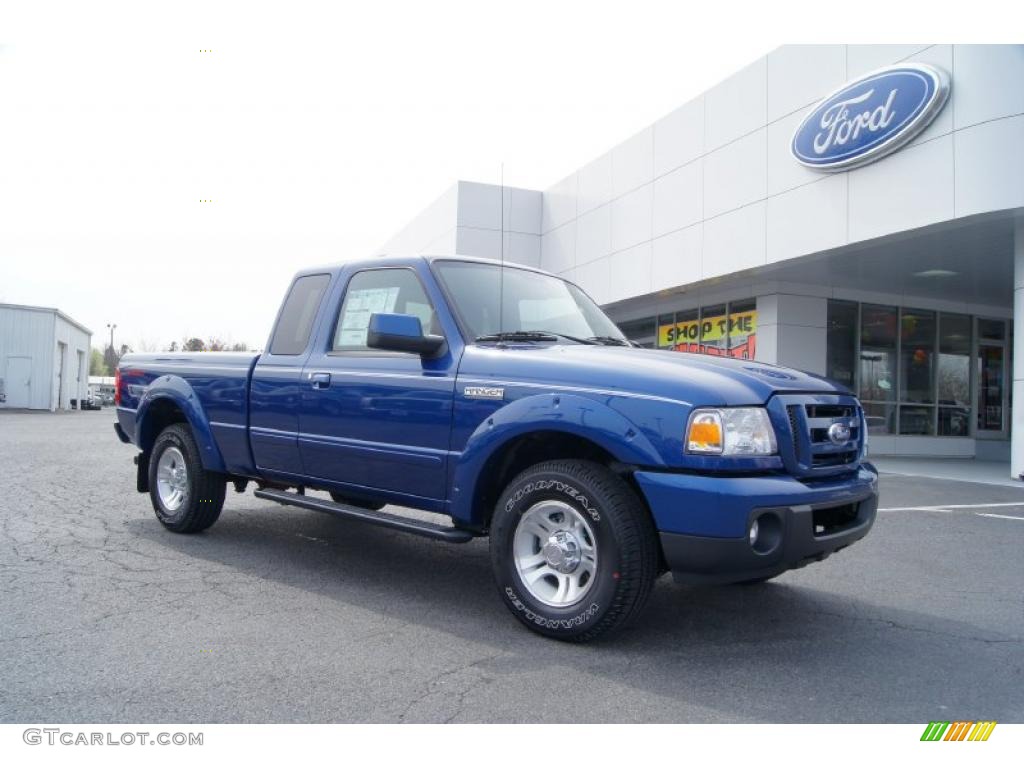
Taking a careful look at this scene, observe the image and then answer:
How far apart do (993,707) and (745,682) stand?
0.96 metres

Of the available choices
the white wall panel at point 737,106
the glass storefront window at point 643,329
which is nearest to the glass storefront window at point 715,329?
the glass storefront window at point 643,329

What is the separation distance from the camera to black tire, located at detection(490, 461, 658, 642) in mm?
3523

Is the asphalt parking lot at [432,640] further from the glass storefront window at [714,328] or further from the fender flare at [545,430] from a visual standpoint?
the glass storefront window at [714,328]

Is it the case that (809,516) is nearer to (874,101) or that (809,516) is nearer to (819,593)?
(819,593)

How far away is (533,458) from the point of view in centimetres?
426

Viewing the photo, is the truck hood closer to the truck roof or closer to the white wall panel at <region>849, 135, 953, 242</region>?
the truck roof

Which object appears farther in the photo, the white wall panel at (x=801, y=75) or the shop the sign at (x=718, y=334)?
the shop the sign at (x=718, y=334)

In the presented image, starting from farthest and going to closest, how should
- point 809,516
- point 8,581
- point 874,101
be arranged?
point 874,101
point 8,581
point 809,516

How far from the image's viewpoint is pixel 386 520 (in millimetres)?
4430

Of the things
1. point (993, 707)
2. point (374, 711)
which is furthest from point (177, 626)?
point (993, 707)

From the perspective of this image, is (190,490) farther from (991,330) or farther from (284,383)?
(991,330)

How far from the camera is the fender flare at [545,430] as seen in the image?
3.59 m

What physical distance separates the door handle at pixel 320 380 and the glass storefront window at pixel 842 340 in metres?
15.1

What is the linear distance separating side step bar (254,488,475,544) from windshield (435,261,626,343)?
110 cm
